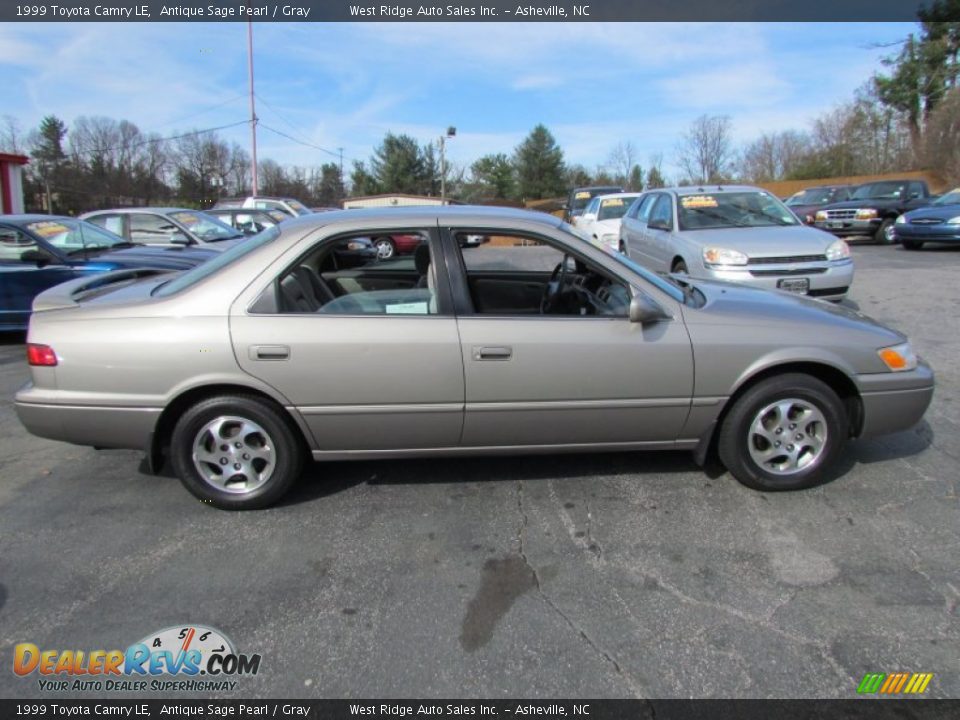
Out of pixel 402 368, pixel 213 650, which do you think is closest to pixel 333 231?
pixel 402 368

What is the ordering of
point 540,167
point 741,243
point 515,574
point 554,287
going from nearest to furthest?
point 515,574 < point 554,287 < point 741,243 < point 540,167

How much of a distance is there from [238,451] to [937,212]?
16.1 m

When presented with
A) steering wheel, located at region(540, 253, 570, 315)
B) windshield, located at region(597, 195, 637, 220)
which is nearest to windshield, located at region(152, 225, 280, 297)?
Answer: steering wheel, located at region(540, 253, 570, 315)

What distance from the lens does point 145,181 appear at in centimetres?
5584

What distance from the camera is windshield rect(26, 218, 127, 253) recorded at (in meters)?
7.12

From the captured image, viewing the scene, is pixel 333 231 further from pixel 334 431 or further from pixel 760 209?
pixel 760 209

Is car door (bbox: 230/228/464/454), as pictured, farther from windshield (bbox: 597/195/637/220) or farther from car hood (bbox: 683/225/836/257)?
windshield (bbox: 597/195/637/220)

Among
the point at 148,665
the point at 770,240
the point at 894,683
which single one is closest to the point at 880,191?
the point at 770,240

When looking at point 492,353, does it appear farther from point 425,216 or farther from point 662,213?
point 662,213

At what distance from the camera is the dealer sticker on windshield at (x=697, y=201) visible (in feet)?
27.2

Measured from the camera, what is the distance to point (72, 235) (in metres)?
7.47

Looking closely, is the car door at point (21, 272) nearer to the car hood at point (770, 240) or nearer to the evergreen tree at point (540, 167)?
the car hood at point (770, 240)

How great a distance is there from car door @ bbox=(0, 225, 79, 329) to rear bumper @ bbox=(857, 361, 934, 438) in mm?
7791

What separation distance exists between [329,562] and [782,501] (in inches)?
95.1
